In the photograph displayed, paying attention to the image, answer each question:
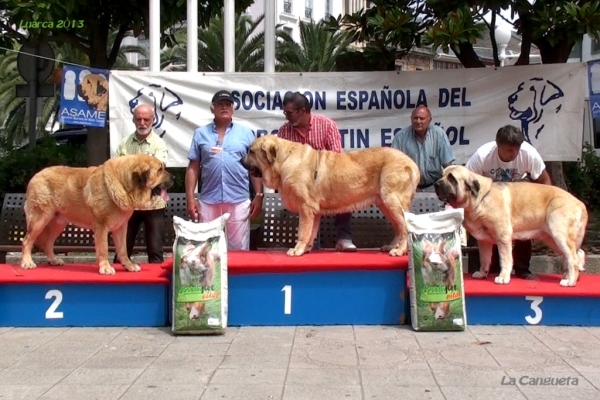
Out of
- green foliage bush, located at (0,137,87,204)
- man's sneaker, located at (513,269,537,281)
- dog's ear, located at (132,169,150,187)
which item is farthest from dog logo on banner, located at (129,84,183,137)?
man's sneaker, located at (513,269,537,281)

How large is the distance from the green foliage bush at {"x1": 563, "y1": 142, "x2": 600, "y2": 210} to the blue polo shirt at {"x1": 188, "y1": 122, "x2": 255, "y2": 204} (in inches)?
218

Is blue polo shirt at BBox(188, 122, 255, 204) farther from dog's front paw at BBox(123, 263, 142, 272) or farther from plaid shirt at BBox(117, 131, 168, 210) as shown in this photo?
dog's front paw at BBox(123, 263, 142, 272)

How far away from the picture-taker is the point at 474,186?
690 cm

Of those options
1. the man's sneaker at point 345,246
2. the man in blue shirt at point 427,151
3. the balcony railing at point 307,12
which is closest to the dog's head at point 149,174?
the man's sneaker at point 345,246

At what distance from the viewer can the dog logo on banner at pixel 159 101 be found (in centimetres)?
994

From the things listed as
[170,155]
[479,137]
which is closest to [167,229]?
[170,155]

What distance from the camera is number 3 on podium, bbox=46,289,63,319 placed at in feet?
23.2

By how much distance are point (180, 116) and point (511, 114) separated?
4231 millimetres

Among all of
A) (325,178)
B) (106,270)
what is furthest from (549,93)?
(106,270)

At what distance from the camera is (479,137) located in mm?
9891

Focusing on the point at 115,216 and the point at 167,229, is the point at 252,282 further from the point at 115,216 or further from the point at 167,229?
the point at 167,229

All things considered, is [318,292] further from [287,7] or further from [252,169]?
[287,7]

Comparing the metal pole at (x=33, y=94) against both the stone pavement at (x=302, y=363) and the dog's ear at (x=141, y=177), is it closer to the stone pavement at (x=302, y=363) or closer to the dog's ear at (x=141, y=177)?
the dog's ear at (x=141, y=177)

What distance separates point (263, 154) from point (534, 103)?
4.17 m
